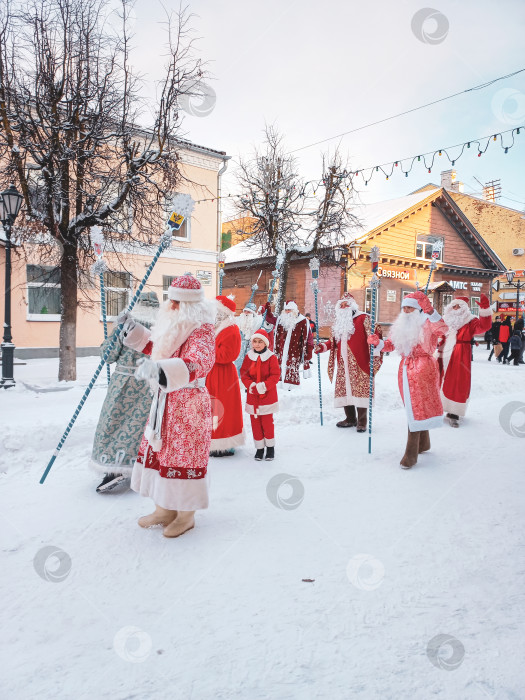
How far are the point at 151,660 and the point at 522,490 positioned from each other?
3661 millimetres

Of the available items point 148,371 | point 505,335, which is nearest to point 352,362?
point 148,371

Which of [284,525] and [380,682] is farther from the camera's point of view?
[284,525]

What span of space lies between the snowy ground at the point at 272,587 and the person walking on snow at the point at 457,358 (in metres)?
2.20

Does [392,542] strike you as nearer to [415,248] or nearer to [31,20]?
[31,20]

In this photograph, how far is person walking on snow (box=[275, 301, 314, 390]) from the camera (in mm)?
9047

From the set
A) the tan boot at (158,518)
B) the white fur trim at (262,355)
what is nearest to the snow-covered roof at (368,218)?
the white fur trim at (262,355)

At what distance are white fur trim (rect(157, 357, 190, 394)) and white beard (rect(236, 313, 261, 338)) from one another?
6738 millimetres

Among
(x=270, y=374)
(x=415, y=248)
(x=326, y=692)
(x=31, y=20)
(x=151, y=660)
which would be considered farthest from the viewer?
(x=415, y=248)

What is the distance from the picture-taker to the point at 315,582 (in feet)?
9.05

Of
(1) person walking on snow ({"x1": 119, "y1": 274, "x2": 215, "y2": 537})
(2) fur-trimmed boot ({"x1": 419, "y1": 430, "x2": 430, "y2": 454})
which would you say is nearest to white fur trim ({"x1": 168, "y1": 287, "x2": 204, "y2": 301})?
(1) person walking on snow ({"x1": 119, "y1": 274, "x2": 215, "y2": 537})

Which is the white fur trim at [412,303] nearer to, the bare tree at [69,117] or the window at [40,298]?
the bare tree at [69,117]

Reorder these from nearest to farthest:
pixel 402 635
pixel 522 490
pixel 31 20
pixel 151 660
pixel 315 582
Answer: pixel 151 660, pixel 402 635, pixel 315 582, pixel 522 490, pixel 31 20

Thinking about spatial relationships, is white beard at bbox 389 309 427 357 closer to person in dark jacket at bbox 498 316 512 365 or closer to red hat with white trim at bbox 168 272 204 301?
red hat with white trim at bbox 168 272 204 301

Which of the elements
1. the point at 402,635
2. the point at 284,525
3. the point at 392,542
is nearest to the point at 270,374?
Result: the point at 284,525
